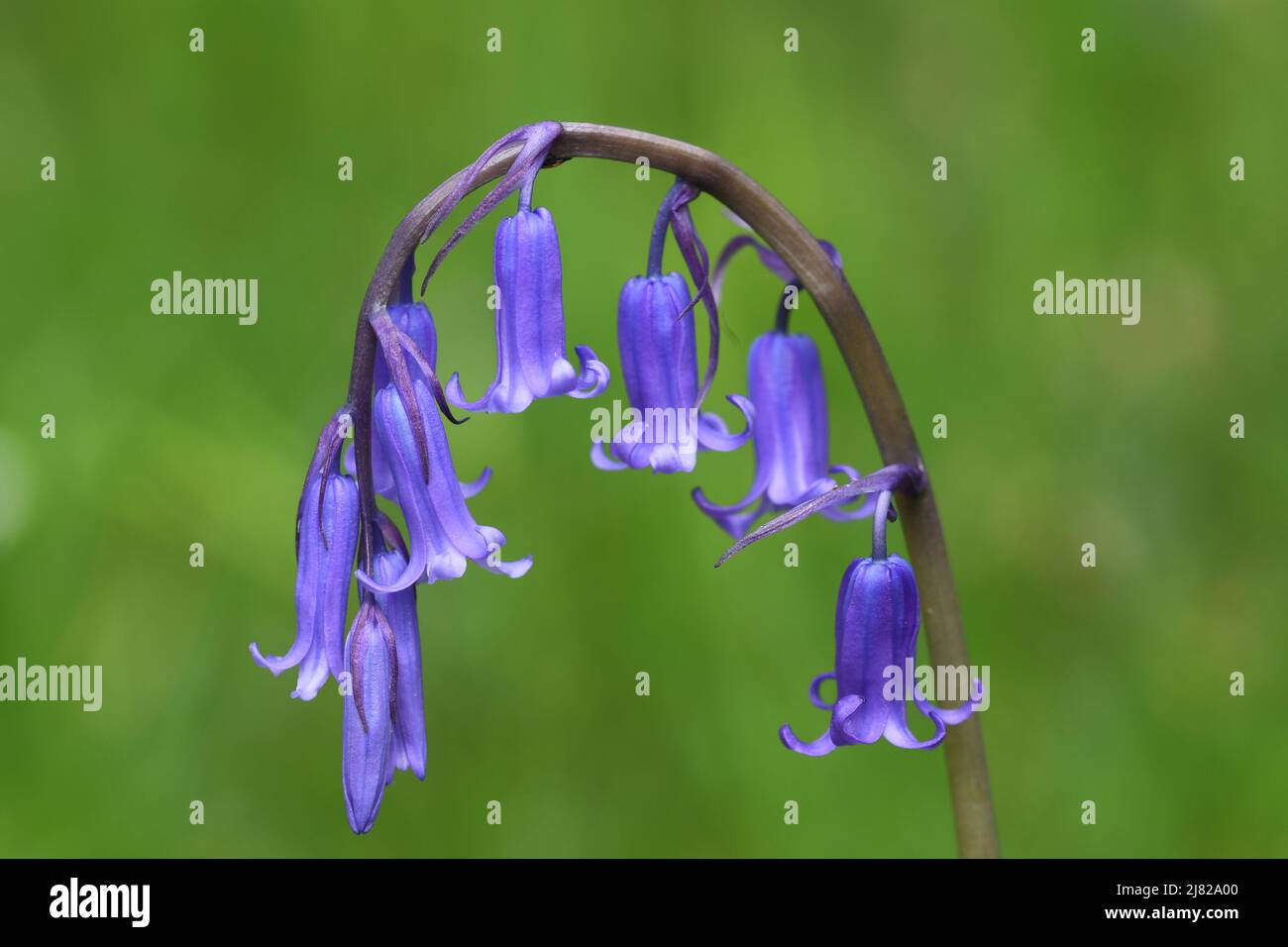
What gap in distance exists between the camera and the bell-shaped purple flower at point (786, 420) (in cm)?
315

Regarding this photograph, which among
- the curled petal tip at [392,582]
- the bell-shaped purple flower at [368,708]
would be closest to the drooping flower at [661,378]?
the curled petal tip at [392,582]

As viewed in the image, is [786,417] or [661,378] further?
[786,417]

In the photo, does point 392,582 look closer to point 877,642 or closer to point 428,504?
point 428,504

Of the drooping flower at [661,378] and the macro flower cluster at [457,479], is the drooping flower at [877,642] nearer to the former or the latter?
the macro flower cluster at [457,479]

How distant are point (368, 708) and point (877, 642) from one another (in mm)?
936

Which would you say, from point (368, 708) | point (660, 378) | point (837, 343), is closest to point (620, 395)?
point (660, 378)

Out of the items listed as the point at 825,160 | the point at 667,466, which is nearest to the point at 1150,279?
the point at 825,160

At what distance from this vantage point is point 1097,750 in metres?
4.52

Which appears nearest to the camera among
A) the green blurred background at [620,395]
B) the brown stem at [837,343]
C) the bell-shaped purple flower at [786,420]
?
the brown stem at [837,343]

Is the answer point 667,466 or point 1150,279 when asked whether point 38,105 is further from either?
point 1150,279

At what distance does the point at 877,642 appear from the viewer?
2721mm

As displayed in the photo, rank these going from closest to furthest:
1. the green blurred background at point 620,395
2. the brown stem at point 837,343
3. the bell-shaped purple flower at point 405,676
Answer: the brown stem at point 837,343
the bell-shaped purple flower at point 405,676
the green blurred background at point 620,395
